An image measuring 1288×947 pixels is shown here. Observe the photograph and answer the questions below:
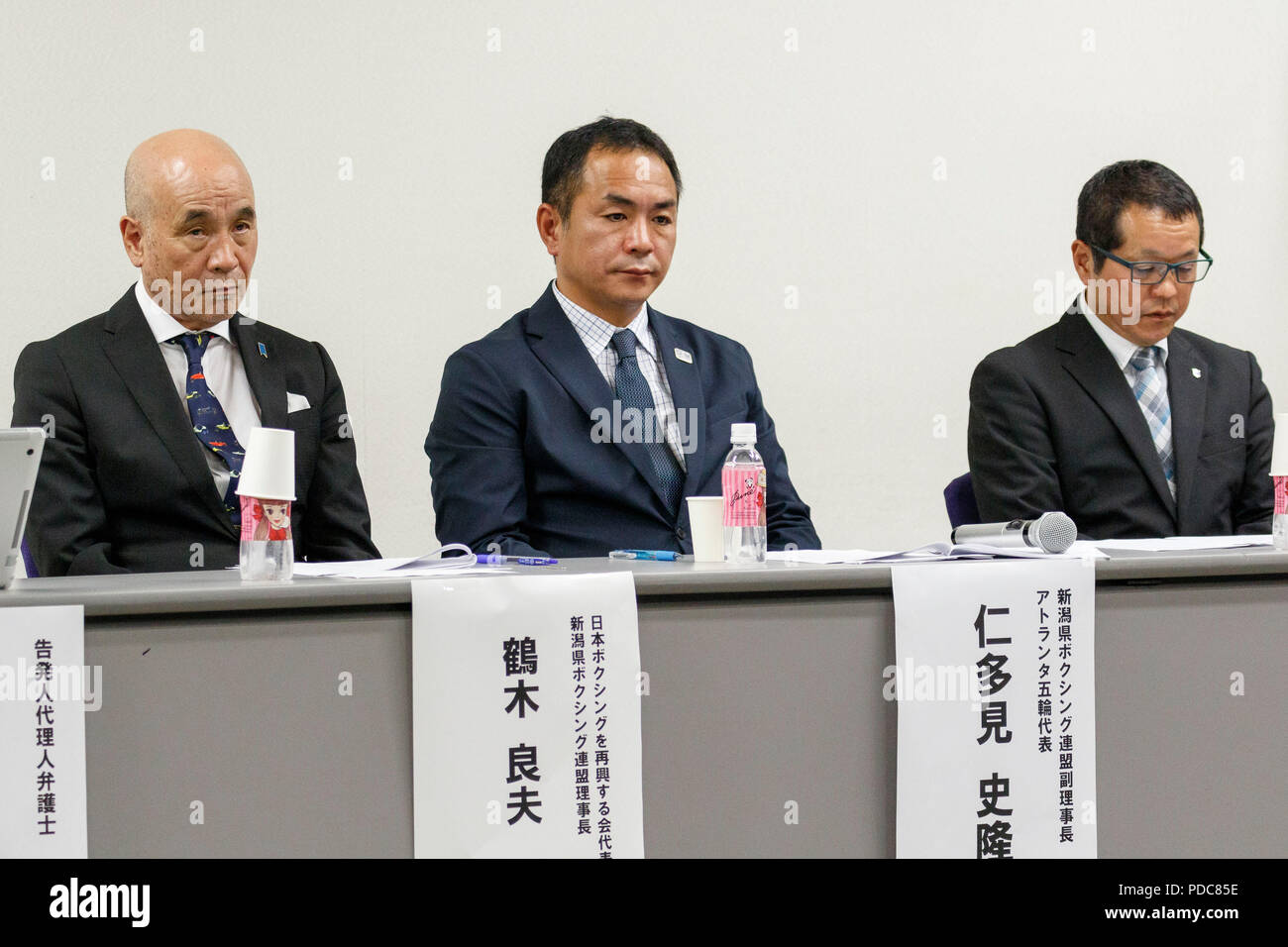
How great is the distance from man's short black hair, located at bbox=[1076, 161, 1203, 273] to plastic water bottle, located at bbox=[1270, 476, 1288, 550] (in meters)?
0.83

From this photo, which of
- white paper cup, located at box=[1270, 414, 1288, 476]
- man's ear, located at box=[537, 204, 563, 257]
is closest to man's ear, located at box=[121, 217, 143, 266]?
man's ear, located at box=[537, 204, 563, 257]

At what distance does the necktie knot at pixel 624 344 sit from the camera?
2.33 m

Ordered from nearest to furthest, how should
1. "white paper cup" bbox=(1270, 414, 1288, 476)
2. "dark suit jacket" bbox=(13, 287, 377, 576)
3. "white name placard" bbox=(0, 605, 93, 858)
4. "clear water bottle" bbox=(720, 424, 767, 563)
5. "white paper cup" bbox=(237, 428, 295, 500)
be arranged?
"white name placard" bbox=(0, 605, 93, 858) → "white paper cup" bbox=(237, 428, 295, 500) → "clear water bottle" bbox=(720, 424, 767, 563) → "white paper cup" bbox=(1270, 414, 1288, 476) → "dark suit jacket" bbox=(13, 287, 377, 576)

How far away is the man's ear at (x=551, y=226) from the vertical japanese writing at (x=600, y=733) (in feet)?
3.98

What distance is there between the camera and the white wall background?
2959 mm

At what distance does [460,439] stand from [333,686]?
0.92m

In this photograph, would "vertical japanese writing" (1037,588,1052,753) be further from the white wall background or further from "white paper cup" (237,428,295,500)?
the white wall background

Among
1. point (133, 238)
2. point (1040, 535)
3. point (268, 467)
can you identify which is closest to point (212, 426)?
point (133, 238)

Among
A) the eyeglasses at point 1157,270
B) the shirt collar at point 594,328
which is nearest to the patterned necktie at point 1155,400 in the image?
the eyeglasses at point 1157,270

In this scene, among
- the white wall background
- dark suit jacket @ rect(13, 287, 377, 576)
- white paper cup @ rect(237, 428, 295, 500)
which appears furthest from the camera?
the white wall background

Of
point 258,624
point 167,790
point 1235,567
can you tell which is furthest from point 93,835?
point 1235,567

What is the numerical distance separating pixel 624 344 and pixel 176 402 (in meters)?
0.78
